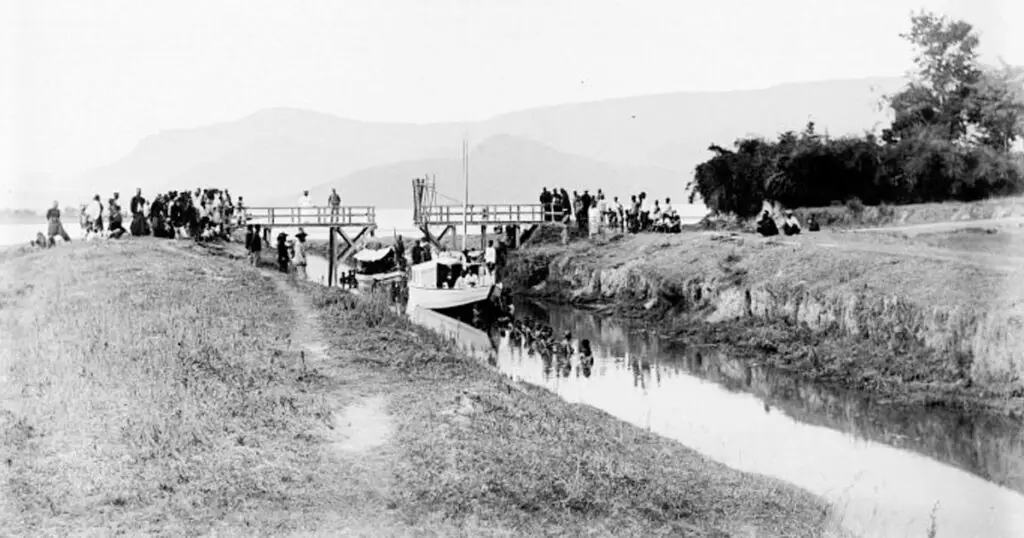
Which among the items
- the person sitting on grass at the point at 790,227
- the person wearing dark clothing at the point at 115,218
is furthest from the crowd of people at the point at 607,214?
the person wearing dark clothing at the point at 115,218

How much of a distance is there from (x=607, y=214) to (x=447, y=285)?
1624 cm

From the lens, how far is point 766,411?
21.8 metres

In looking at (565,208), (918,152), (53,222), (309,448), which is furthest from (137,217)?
(918,152)

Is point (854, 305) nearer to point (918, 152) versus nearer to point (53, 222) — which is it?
point (918, 152)

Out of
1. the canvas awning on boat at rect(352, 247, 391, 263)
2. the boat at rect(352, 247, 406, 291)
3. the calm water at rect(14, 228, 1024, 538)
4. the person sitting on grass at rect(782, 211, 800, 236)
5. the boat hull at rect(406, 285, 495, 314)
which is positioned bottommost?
the calm water at rect(14, 228, 1024, 538)

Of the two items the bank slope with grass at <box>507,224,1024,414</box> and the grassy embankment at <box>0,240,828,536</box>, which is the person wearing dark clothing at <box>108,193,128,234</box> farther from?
the bank slope with grass at <box>507,224,1024,414</box>

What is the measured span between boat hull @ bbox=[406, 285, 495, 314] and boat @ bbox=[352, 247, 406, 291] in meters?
7.50

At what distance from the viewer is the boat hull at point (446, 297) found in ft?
122

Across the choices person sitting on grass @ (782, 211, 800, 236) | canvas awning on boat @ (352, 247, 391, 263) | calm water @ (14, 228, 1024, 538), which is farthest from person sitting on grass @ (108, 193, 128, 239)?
person sitting on grass @ (782, 211, 800, 236)

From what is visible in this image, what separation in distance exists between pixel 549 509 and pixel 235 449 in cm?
419

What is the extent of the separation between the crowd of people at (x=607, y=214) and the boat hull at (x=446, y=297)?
13.3m

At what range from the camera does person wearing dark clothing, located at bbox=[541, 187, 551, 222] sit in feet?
177

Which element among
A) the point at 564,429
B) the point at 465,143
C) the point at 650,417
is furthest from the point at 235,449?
the point at 465,143

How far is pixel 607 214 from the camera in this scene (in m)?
51.8
